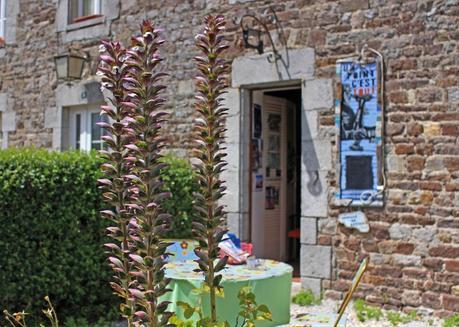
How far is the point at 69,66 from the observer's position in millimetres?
7910

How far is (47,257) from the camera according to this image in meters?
4.93

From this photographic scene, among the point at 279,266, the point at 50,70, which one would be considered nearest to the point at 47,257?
the point at 279,266

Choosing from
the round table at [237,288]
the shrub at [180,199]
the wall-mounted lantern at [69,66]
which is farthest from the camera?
the wall-mounted lantern at [69,66]

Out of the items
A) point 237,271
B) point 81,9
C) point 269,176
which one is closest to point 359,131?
point 269,176

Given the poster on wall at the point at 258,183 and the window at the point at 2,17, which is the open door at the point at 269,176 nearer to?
the poster on wall at the point at 258,183

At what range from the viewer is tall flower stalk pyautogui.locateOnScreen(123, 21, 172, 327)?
5.72 ft

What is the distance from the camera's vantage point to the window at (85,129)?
27.1ft

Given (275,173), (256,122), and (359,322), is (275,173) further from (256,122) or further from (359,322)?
(359,322)

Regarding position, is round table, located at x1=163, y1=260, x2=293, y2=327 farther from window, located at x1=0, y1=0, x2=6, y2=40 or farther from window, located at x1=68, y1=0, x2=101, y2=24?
window, located at x1=0, y1=0, x2=6, y2=40

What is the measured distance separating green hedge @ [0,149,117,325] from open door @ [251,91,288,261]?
215 cm

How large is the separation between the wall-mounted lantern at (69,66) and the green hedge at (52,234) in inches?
112

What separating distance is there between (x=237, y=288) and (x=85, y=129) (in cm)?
546

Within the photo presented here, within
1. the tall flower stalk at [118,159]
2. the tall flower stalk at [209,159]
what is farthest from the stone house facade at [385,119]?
the tall flower stalk at [118,159]

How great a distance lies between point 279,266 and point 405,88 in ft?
8.15
